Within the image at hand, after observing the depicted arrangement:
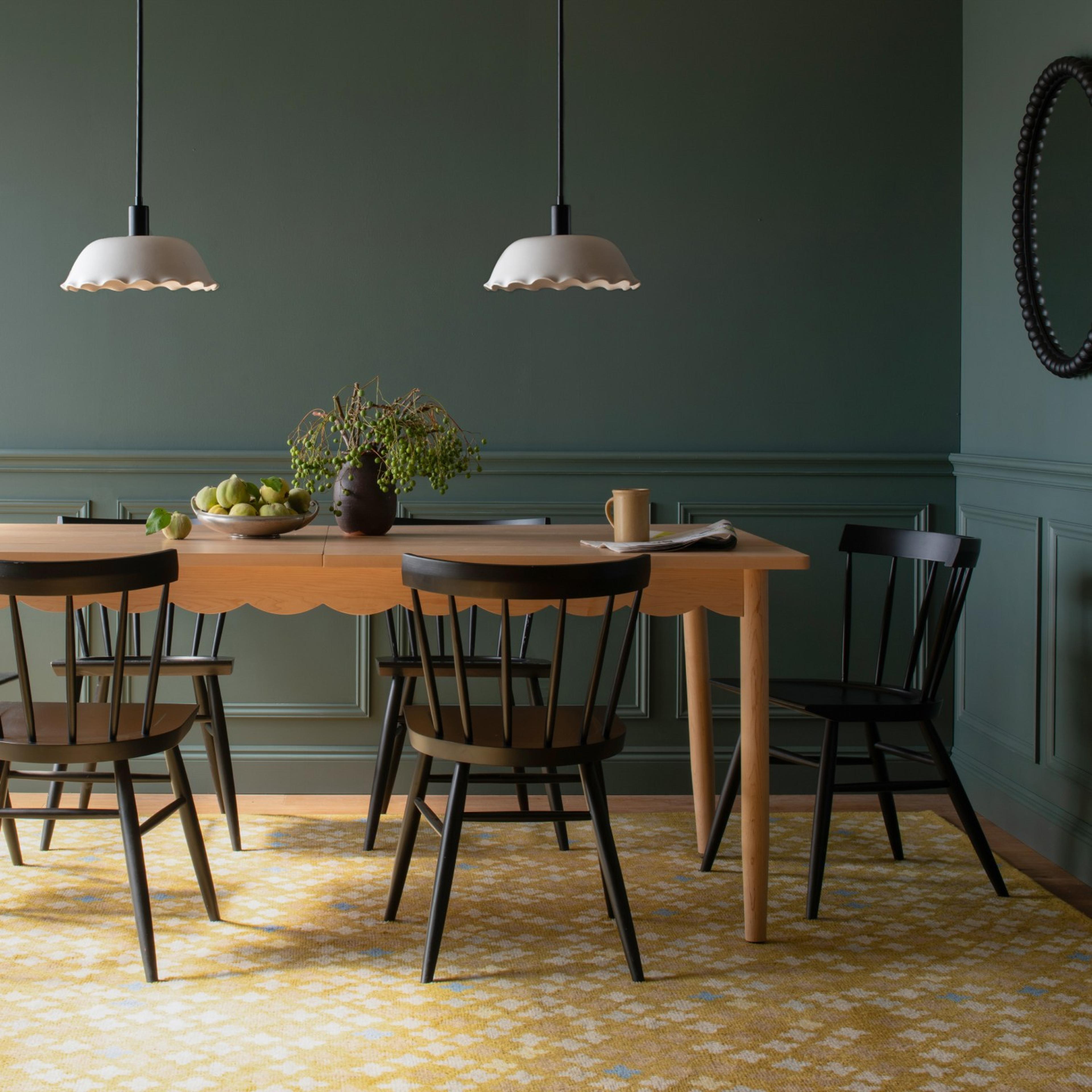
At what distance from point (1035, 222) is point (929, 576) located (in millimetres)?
963

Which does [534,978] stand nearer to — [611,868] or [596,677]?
Result: [611,868]

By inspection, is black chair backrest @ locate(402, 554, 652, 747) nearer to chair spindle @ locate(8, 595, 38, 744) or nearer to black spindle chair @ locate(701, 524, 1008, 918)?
black spindle chair @ locate(701, 524, 1008, 918)

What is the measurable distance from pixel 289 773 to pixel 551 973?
152 cm

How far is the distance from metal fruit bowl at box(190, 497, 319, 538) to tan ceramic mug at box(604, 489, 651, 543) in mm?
720

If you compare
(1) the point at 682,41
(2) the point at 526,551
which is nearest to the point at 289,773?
(2) the point at 526,551

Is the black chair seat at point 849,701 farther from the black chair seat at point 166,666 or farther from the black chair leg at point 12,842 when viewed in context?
the black chair leg at point 12,842

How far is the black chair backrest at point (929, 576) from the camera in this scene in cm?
269

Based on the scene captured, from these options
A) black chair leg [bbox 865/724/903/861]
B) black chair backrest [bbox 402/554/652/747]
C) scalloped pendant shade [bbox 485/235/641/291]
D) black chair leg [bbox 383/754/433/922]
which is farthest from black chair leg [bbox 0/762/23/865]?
black chair leg [bbox 865/724/903/861]

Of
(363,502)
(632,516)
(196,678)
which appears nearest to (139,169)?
(363,502)

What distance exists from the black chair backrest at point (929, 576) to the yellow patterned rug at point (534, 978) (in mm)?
504

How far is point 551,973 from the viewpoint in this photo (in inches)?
89.1

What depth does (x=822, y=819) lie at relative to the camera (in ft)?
8.52

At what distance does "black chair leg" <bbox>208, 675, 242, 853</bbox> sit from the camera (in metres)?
2.94

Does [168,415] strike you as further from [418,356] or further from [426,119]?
[426,119]
